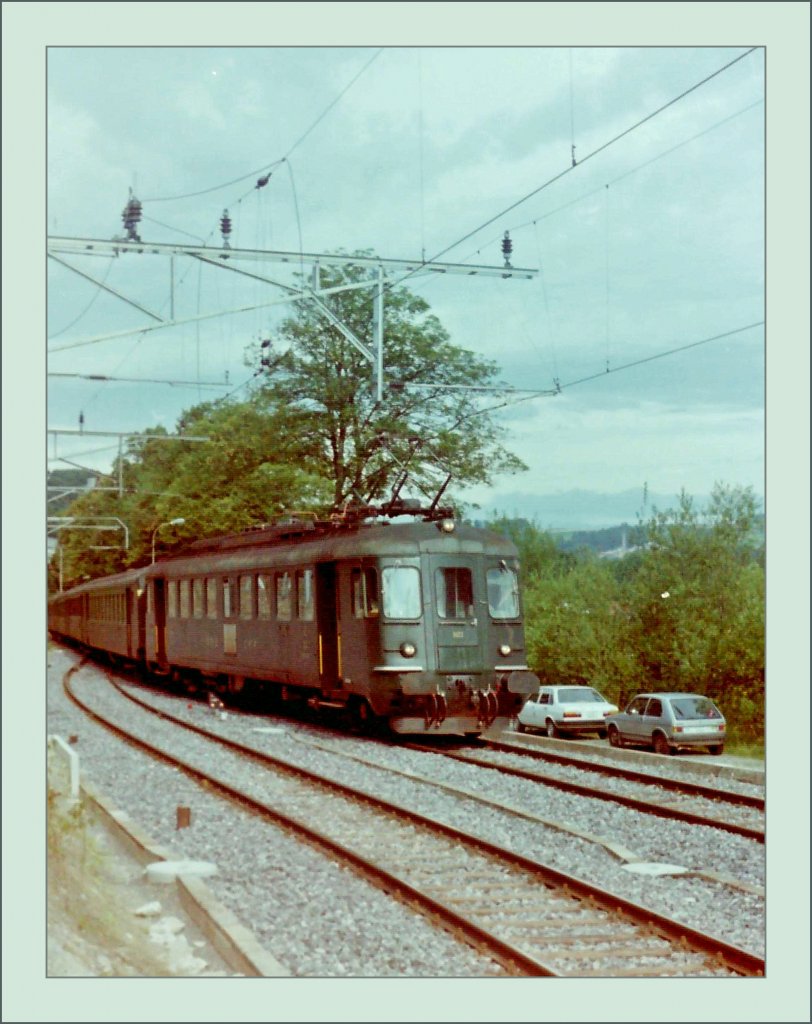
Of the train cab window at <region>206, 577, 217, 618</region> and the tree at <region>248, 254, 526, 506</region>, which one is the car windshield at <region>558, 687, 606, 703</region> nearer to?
the train cab window at <region>206, 577, 217, 618</region>

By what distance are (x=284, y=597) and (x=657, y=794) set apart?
500 cm

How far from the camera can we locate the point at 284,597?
523 inches

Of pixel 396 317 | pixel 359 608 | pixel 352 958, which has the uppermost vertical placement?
pixel 396 317

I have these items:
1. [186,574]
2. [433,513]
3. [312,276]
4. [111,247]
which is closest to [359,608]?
[186,574]

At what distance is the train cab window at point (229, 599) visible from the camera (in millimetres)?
13773

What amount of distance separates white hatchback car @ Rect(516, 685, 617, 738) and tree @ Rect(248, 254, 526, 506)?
4.07 meters

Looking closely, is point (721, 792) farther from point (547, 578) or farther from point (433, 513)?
point (433, 513)

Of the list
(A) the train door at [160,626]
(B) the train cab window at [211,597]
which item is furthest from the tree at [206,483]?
(A) the train door at [160,626]

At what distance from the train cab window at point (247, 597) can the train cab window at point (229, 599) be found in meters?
0.11

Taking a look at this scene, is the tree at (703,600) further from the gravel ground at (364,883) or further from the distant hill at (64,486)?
the distant hill at (64,486)

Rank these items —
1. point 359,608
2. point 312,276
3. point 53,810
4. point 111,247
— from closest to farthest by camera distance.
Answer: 1. point 53,810
2. point 111,247
3. point 312,276
4. point 359,608

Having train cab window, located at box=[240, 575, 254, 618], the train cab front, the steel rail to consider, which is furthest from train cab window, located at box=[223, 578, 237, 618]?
the steel rail
